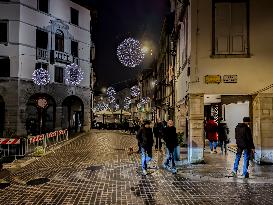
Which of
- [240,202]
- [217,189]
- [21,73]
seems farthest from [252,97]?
[21,73]

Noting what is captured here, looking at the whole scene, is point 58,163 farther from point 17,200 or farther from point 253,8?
point 253,8

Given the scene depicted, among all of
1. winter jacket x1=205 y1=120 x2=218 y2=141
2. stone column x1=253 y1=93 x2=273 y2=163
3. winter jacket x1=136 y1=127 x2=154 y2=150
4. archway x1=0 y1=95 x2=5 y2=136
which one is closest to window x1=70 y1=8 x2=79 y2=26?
archway x1=0 y1=95 x2=5 y2=136

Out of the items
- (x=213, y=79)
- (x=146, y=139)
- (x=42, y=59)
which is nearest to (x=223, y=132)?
(x=213, y=79)

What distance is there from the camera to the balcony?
31.5 m

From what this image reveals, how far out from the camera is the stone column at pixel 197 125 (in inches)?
526

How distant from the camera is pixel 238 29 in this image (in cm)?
1333

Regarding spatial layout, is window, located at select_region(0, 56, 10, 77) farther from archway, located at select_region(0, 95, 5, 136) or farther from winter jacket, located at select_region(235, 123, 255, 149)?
winter jacket, located at select_region(235, 123, 255, 149)

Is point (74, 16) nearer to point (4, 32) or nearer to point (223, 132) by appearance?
point (4, 32)

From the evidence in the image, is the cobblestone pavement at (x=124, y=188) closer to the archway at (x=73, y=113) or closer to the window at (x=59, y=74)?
the window at (x=59, y=74)

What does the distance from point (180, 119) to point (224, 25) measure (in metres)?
8.01

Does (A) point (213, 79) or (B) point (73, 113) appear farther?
(B) point (73, 113)

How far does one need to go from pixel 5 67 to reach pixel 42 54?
3.93 meters

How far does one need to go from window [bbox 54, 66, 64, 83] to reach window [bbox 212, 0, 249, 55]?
23.2 metres

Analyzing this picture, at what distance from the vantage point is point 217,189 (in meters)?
9.20
